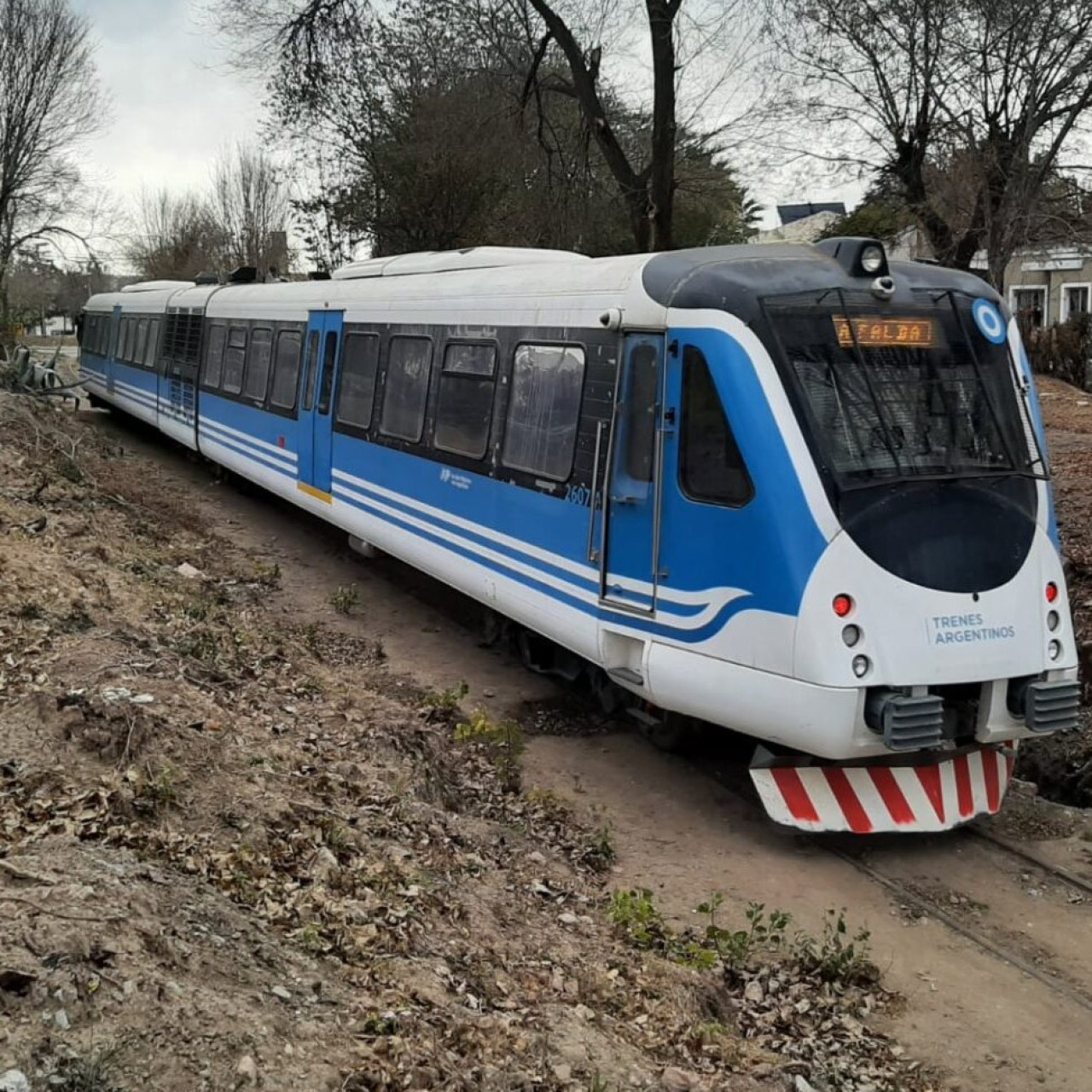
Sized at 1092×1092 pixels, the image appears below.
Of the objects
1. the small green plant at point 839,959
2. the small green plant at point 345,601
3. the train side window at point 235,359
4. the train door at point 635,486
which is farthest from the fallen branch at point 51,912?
the train side window at point 235,359

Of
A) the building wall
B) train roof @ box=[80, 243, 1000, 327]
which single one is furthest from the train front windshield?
the building wall

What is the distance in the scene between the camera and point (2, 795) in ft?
17.5

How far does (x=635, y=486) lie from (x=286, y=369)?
801 cm

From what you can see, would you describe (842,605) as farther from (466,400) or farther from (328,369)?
(328,369)

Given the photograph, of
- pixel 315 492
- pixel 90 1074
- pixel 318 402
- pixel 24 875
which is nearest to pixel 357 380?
pixel 318 402

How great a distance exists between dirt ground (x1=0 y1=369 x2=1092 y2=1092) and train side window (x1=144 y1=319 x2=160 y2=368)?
13.1 meters

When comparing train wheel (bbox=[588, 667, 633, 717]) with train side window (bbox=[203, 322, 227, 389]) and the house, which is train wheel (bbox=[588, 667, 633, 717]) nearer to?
train side window (bbox=[203, 322, 227, 389])

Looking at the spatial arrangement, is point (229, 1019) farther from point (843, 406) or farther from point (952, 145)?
point (952, 145)

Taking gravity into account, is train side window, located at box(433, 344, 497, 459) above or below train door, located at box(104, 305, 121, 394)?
below

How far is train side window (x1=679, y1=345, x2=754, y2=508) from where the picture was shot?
22.6ft

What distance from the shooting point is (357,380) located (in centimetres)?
1234

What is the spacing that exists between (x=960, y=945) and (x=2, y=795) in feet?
14.6

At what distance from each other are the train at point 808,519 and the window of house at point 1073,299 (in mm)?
32663

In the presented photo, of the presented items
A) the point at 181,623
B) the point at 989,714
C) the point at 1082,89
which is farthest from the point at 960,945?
the point at 1082,89
